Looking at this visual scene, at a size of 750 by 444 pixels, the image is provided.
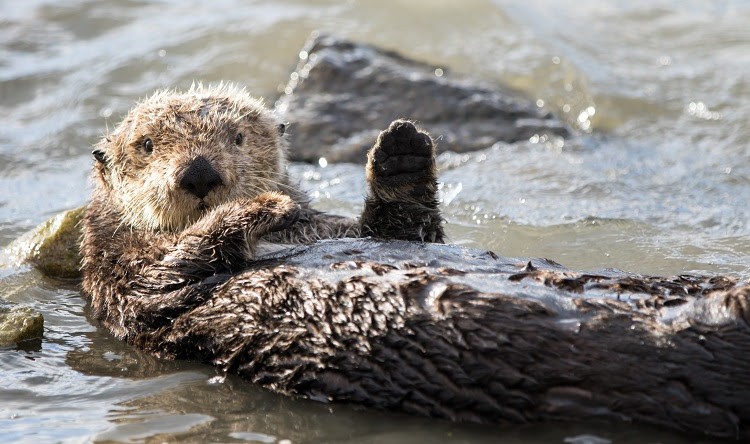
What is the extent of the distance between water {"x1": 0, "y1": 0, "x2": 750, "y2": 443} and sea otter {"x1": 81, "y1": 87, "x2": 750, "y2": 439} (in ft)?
0.45

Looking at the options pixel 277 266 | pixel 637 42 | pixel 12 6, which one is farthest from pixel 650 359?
pixel 12 6

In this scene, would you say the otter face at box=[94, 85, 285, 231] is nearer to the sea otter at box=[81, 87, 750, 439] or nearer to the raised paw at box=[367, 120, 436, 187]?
the sea otter at box=[81, 87, 750, 439]

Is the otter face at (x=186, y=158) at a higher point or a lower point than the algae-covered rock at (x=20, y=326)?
higher

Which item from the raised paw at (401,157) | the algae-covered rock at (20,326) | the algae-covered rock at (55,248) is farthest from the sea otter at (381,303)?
the algae-covered rock at (55,248)

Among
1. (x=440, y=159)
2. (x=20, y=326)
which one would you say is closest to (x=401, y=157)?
(x=20, y=326)

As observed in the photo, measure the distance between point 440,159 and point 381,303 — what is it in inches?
173

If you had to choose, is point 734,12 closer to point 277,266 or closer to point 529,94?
point 529,94

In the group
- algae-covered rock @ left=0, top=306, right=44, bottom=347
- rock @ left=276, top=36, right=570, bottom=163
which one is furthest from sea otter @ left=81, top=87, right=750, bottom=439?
rock @ left=276, top=36, right=570, bottom=163

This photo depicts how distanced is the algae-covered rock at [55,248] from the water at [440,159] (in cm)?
14

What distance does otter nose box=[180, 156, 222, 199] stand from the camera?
4219 mm

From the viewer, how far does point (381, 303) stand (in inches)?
138

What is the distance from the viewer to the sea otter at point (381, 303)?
10.3 feet

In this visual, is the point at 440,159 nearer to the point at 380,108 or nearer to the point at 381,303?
the point at 380,108

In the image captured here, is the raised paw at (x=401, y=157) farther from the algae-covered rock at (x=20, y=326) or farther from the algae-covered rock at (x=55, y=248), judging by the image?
the algae-covered rock at (x=55, y=248)
